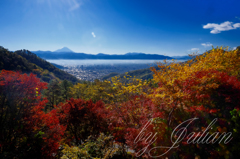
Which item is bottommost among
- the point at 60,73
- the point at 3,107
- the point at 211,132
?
the point at 60,73

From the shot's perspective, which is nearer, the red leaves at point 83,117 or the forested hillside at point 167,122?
the forested hillside at point 167,122

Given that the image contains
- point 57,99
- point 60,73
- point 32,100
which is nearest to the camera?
point 32,100

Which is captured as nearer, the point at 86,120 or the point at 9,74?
the point at 9,74

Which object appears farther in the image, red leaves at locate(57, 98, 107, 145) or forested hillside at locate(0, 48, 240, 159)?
red leaves at locate(57, 98, 107, 145)

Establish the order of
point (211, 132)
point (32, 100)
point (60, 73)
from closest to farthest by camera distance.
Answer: point (211, 132) < point (32, 100) < point (60, 73)

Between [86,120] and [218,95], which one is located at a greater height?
[218,95]

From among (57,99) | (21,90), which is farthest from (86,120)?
(57,99)

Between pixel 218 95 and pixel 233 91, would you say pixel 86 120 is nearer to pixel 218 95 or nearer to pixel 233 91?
pixel 218 95

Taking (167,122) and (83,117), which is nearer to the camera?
(167,122)

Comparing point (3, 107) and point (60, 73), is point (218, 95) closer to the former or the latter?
point (3, 107)

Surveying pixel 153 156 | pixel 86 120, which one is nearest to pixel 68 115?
pixel 86 120

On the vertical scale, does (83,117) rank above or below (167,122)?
below
